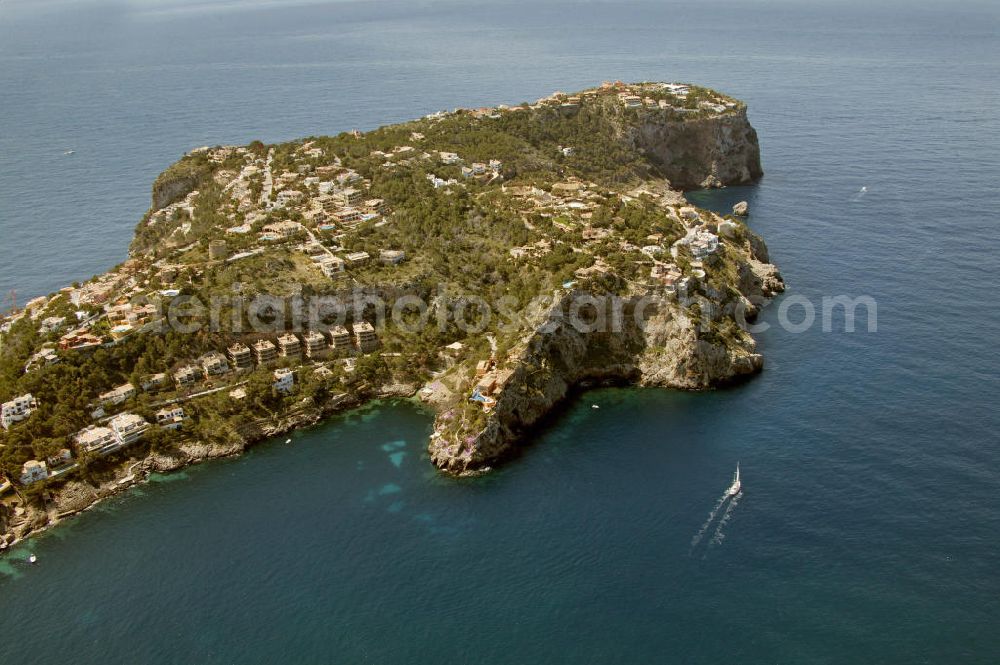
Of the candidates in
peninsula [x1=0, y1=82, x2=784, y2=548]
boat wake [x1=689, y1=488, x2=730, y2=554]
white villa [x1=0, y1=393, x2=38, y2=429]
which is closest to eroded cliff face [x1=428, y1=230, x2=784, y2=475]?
peninsula [x1=0, y1=82, x2=784, y2=548]

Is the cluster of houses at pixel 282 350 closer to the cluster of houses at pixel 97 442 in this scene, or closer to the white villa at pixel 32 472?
the cluster of houses at pixel 97 442

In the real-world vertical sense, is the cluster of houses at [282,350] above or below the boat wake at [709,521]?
above

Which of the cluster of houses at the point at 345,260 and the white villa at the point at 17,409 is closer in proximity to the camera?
the white villa at the point at 17,409

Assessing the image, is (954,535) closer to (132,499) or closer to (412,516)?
(412,516)

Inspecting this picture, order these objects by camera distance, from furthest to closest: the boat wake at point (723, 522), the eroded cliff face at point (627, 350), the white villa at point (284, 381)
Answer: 1. the white villa at point (284, 381)
2. the eroded cliff face at point (627, 350)
3. the boat wake at point (723, 522)

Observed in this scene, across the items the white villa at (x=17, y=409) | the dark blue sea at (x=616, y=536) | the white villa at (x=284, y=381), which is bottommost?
the dark blue sea at (x=616, y=536)

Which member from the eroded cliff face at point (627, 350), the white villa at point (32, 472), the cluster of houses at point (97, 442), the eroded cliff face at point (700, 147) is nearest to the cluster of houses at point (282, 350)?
the cluster of houses at point (97, 442)
